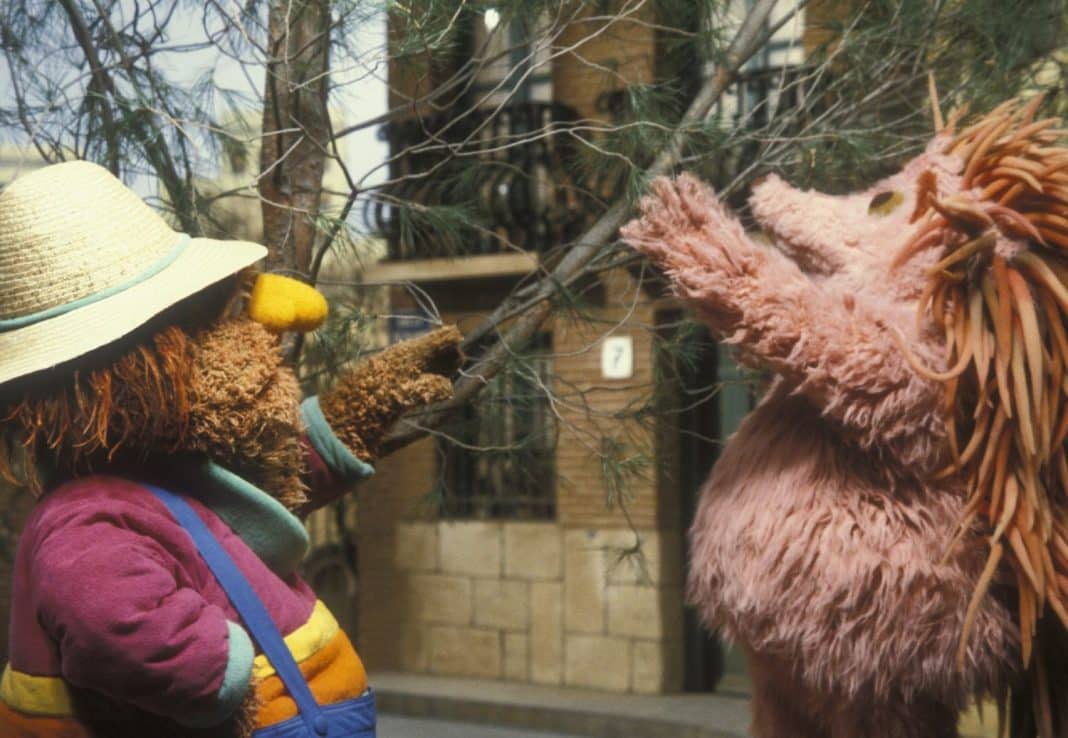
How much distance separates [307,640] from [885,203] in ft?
3.65

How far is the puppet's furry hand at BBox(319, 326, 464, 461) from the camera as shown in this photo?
219 centimetres

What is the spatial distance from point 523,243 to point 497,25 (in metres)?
5.35

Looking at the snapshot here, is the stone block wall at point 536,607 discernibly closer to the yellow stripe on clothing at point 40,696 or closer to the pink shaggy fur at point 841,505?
the pink shaggy fur at point 841,505

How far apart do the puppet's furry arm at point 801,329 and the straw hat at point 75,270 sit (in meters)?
0.65

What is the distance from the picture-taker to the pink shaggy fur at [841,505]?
204 cm

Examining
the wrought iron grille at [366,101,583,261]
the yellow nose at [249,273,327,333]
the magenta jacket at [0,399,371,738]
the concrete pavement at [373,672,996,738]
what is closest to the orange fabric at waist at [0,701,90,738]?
the magenta jacket at [0,399,371,738]

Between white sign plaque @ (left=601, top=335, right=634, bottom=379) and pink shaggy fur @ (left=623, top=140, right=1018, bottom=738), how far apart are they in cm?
363

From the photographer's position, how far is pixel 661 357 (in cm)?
307

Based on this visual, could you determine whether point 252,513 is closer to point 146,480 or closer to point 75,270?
point 146,480

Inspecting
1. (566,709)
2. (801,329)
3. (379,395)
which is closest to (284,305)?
(379,395)

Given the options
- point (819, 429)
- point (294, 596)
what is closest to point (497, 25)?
point (819, 429)

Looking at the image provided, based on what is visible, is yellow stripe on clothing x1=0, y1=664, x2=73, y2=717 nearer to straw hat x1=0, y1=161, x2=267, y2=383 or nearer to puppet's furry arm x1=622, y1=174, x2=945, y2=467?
straw hat x1=0, y1=161, x2=267, y2=383

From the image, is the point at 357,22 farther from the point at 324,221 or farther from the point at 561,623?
the point at 561,623

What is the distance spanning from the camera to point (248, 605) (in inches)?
72.3
